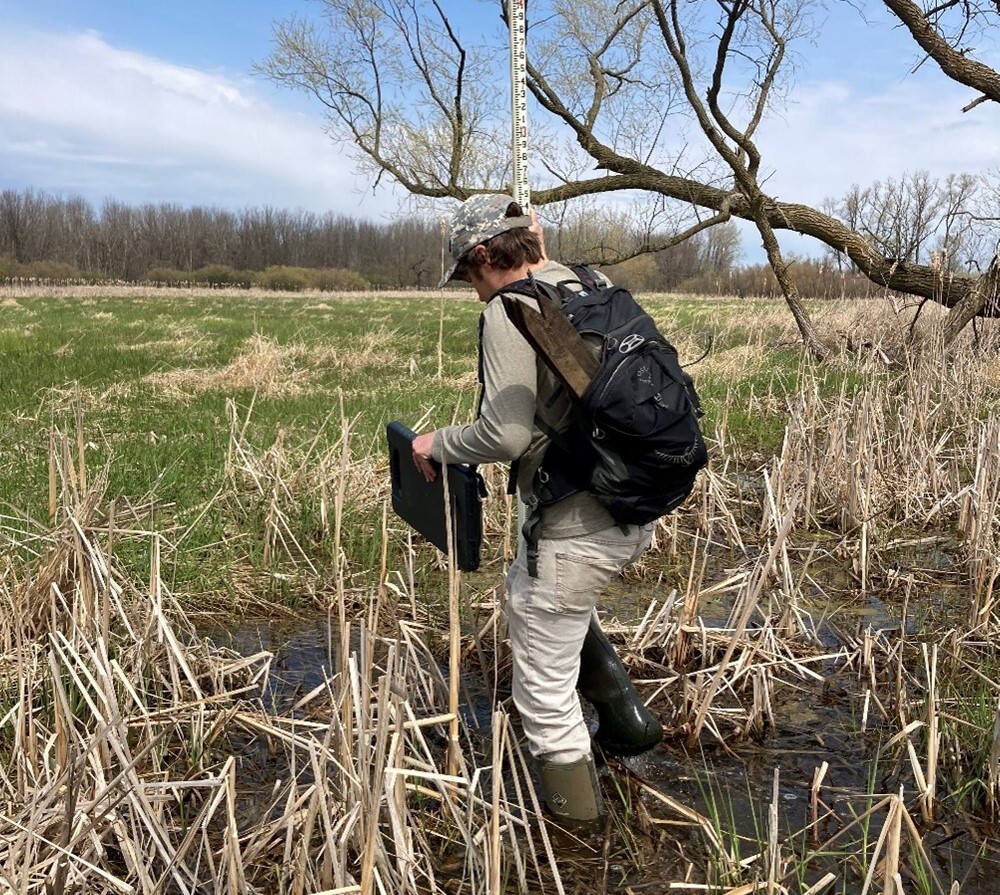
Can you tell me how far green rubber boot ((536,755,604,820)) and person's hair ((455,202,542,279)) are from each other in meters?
1.38

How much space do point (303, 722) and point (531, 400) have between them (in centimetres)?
125

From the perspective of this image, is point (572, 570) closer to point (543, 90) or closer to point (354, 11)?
point (543, 90)

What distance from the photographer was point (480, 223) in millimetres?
2400

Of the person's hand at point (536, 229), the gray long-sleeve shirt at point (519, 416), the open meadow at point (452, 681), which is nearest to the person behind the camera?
the open meadow at point (452, 681)

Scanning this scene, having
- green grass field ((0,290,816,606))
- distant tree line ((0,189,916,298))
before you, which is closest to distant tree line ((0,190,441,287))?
distant tree line ((0,189,916,298))

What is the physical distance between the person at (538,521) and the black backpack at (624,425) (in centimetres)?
7

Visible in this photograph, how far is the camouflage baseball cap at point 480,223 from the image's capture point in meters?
2.39

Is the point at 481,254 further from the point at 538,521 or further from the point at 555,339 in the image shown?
the point at 538,521

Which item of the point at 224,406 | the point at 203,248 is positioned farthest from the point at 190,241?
the point at 224,406

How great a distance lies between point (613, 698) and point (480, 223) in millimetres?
1549

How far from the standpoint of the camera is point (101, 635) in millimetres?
2479

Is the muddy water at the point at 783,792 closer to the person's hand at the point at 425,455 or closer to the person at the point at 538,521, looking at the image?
the person at the point at 538,521

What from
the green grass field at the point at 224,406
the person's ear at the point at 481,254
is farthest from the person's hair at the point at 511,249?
the green grass field at the point at 224,406

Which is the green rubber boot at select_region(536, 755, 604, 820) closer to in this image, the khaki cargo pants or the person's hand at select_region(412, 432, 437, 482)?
the khaki cargo pants
